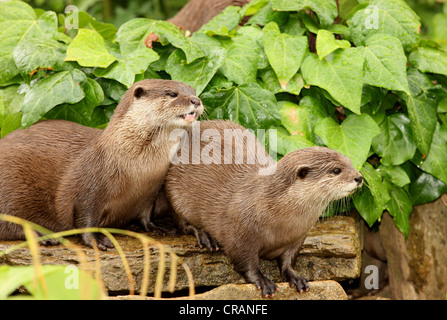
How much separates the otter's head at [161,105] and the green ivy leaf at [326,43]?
0.92 m

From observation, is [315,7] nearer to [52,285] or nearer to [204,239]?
[204,239]

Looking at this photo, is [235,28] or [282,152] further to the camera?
[235,28]

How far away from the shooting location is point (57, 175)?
105 inches

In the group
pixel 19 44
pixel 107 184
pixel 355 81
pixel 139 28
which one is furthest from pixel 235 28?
pixel 107 184

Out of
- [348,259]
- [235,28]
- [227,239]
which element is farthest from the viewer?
[235,28]

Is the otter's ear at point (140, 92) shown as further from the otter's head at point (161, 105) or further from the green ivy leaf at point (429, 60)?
the green ivy leaf at point (429, 60)

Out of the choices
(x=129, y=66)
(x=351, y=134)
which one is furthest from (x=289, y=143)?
(x=129, y=66)

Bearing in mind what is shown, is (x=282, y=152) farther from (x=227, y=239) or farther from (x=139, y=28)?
(x=139, y=28)

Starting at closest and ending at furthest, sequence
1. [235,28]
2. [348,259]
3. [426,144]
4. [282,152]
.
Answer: [348,259]
[282,152]
[426,144]
[235,28]

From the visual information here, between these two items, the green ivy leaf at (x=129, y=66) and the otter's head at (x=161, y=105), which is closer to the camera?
the otter's head at (x=161, y=105)

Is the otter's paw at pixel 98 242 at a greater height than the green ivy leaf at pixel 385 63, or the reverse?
the green ivy leaf at pixel 385 63

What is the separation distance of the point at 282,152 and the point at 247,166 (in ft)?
1.24

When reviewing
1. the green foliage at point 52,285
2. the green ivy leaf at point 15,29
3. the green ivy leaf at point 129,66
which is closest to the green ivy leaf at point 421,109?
the green ivy leaf at point 129,66

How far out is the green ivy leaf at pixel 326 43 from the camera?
3.12 m
